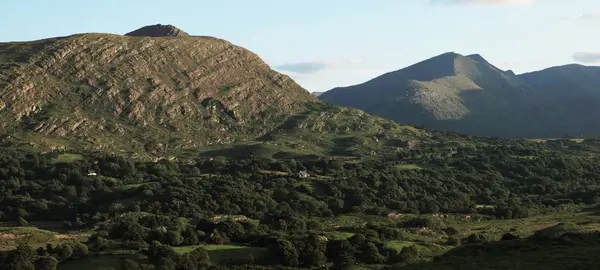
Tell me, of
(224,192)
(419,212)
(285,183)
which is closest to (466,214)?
(419,212)

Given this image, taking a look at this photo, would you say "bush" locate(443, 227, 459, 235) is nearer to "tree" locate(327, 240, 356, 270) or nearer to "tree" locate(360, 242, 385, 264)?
"tree" locate(360, 242, 385, 264)

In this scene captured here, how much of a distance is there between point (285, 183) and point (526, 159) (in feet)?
238

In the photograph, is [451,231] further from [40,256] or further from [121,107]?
[121,107]

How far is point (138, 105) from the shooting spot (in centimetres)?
17412

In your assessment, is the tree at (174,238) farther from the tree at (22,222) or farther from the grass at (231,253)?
the tree at (22,222)

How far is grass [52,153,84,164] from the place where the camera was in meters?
123

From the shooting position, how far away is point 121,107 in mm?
171500

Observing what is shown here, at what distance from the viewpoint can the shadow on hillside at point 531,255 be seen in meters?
47.7

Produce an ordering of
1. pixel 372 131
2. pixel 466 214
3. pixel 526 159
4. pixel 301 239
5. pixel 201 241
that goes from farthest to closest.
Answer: pixel 372 131 < pixel 526 159 < pixel 466 214 < pixel 201 241 < pixel 301 239

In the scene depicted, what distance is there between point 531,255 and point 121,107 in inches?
5497

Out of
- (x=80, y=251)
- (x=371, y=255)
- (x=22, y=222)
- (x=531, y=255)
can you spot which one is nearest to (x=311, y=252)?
(x=371, y=255)

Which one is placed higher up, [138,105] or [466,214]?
[138,105]

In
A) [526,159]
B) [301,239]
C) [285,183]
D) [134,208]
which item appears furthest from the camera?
[526,159]

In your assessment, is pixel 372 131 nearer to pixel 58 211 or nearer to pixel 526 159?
pixel 526 159
